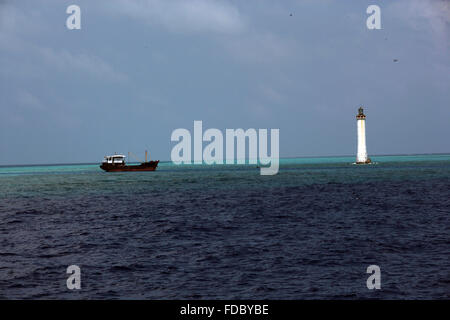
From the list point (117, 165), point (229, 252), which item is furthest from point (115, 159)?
point (229, 252)

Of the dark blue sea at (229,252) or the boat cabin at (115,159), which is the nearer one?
the dark blue sea at (229,252)

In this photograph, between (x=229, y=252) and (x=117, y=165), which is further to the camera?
(x=117, y=165)

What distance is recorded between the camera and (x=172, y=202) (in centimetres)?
4538

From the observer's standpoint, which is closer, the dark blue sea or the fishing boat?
the dark blue sea

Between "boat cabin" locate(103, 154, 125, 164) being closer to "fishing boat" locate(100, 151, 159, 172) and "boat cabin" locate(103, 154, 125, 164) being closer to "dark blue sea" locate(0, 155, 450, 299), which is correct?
"fishing boat" locate(100, 151, 159, 172)

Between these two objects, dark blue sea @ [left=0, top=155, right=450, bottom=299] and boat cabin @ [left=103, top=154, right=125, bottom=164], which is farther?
boat cabin @ [left=103, top=154, right=125, bottom=164]

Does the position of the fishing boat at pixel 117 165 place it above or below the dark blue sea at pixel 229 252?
above

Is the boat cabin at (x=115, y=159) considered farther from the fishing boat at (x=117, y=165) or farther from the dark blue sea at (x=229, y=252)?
the dark blue sea at (x=229, y=252)

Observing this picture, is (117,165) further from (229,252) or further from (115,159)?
(229,252)

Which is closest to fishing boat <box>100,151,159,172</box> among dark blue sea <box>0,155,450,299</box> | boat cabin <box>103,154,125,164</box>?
boat cabin <box>103,154,125,164</box>

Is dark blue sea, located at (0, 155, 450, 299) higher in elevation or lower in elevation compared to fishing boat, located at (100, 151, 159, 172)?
lower

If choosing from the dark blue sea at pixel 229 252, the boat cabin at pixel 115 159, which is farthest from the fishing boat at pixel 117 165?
the dark blue sea at pixel 229 252
